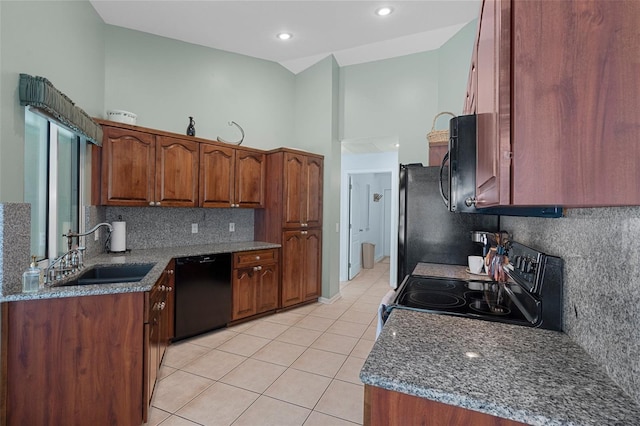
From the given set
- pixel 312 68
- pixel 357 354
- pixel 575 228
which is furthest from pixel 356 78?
pixel 575 228

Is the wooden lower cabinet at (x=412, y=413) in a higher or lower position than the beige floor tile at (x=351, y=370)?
higher

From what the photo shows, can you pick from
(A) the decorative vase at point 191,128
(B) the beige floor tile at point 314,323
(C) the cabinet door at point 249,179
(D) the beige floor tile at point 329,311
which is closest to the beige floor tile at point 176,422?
(B) the beige floor tile at point 314,323

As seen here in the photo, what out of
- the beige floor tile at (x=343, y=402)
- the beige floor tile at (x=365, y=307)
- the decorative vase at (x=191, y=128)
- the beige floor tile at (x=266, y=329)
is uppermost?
the decorative vase at (x=191, y=128)

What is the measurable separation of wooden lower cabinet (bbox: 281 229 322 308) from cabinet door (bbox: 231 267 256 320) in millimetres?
447

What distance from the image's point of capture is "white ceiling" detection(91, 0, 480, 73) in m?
2.86

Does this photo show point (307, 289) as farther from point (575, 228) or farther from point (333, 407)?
point (575, 228)

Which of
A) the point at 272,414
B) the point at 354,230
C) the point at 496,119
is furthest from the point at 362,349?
the point at 354,230

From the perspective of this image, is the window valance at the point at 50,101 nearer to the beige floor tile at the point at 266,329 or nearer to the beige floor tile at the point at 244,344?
the beige floor tile at the point at 244,344

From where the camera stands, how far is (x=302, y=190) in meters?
4.01

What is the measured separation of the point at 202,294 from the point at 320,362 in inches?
53.2

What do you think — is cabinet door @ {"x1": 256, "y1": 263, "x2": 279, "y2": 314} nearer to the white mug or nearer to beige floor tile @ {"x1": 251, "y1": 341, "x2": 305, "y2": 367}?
beige floor tile @ {"x1": 251, "y1": 341, "x2": 305, "y2": 367}

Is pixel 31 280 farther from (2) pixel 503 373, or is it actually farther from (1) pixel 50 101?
(2) pixel 503 373

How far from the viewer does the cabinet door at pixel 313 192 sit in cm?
407

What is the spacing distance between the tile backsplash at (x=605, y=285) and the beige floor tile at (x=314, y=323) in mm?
2683
